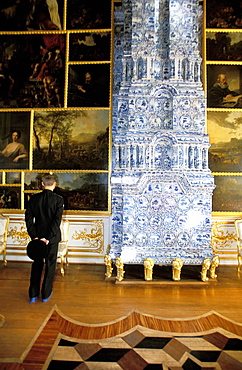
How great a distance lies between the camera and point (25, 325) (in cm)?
373

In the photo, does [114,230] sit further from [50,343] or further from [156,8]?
[156,8]

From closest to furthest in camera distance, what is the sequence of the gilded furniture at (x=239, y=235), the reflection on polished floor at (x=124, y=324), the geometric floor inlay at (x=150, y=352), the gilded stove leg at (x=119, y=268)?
the geometric floor inlay at (x=150, y=352)
the reflection on polished floor at (x=124, y=324)
the gilded stove leg at (x=119, y=268)
the gilded furniture at (x=239, y=235)

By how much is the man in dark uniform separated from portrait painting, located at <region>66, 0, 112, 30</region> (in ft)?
17.3

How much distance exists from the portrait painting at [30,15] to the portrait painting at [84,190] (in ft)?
14.5

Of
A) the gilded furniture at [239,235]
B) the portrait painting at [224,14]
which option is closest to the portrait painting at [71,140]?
the gilded furniture at [239,235]

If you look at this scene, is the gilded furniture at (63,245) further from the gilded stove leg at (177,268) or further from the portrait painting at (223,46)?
the portrait painting at (223,46)

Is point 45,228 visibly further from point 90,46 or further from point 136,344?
point 90,46

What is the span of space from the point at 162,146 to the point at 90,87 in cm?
281

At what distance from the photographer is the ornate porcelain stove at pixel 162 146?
5.93 m

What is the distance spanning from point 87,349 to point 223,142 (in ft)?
20.2

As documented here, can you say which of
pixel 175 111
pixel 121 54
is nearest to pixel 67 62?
pixel 121 54

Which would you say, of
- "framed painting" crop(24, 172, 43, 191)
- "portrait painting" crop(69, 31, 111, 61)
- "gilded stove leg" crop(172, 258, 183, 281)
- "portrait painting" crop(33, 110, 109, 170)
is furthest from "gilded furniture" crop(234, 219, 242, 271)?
"portrait painting" crop(69, 31, 111, 61)

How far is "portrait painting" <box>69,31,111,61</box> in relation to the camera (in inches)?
286

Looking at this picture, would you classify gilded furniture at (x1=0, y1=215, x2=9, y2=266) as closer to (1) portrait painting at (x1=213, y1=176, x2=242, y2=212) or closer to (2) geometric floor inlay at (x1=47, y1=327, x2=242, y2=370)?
(2) geometric floor inlay at (x1=47, y1=327, x2=242, y2=370)
